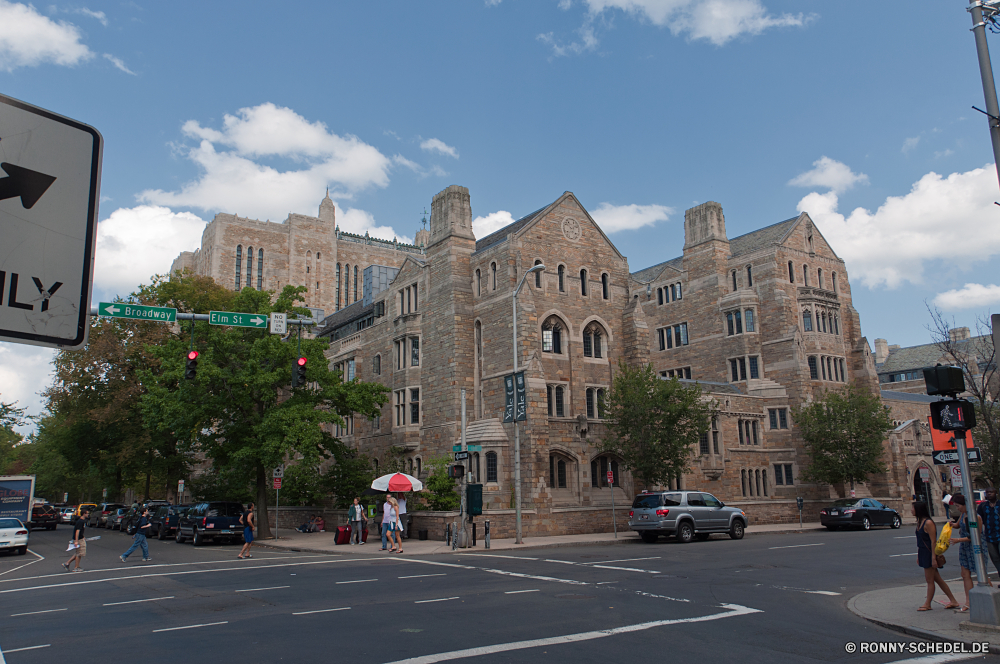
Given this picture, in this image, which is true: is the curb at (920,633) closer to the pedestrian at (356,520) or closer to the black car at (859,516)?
the pedestrian at (356,520)

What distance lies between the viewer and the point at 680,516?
25.6 m

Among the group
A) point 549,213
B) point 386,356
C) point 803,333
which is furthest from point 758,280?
point 386,356

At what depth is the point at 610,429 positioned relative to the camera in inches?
1273

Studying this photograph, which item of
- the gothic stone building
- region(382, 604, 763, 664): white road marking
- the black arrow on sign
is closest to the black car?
the gothic stone building

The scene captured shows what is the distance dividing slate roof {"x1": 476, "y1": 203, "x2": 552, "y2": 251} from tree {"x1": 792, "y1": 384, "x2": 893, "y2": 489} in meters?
19.2

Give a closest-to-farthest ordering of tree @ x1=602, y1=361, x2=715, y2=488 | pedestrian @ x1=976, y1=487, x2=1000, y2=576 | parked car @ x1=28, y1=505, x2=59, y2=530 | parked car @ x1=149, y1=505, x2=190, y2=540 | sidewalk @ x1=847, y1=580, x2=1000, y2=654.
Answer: sidewalk @ x1=847, y1=580, x2=1000, y2=654 < pedestrian @ x1=976, y1=487, x2=1000, y2=576 < tree @ x1=602, y1=361, x2=715, y2=488 < parked car @ x1=149, y1=505, x2=190, y2=540 < parked car @ x1=28, y1=505, x2=59, y2=530

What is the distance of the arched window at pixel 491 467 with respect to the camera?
102 ft

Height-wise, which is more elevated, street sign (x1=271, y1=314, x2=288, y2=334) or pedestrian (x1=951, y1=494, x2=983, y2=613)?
street sign (x1=271, y1=314, x2=288, y2=334)

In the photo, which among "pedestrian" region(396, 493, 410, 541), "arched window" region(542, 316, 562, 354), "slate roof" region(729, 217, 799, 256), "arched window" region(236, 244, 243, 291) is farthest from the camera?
"arched window" region(236, 244, 243, 291)

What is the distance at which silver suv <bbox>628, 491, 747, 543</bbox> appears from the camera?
25.5 meters

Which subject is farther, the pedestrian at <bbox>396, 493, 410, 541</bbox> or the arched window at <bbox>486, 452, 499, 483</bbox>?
the arched window at <bbox>486, 452, 499, 483</bbox>

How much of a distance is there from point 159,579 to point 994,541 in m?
16.7

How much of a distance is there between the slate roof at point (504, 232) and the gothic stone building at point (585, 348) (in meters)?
0.20

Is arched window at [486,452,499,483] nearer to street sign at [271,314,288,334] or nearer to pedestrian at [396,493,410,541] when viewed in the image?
pedestrian at [396,493,410,541]
